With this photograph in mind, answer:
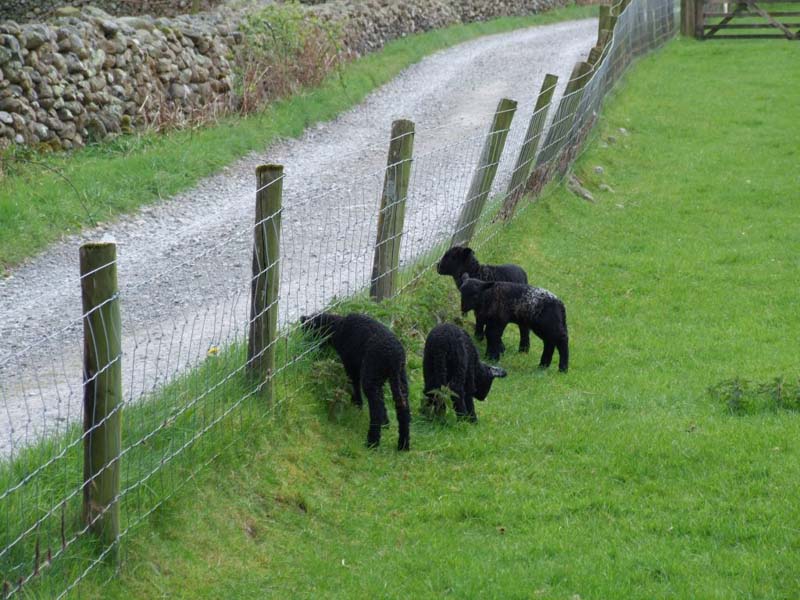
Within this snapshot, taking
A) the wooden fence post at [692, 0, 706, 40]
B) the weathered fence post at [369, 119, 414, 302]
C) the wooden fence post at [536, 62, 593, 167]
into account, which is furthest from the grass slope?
the wooden fence post at [692, 0, 706, 40]

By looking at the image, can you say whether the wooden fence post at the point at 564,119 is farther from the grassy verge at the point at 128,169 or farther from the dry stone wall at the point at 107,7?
the dry stone wall at the point at 107,7

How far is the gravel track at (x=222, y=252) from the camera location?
786cm

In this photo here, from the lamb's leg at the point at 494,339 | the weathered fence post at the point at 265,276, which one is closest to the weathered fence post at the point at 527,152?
the lamb's leg at the point at 494,339

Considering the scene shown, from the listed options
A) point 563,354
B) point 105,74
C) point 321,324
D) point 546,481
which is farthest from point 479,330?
point 105,74

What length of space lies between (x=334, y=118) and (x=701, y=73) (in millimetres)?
10137

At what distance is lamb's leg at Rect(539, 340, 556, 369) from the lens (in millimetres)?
8814

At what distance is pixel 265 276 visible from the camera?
643 centimetres

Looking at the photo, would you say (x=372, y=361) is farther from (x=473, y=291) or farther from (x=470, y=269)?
(x=470, y=269)

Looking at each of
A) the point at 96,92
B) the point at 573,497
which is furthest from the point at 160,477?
the point at 96,92

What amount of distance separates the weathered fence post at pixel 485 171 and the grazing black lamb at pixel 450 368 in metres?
3.11

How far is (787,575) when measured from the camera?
5457 millimetres

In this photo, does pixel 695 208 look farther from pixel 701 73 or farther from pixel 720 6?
pixel 720 6

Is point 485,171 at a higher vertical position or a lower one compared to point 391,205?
lower

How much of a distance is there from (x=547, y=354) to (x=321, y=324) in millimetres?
2312
